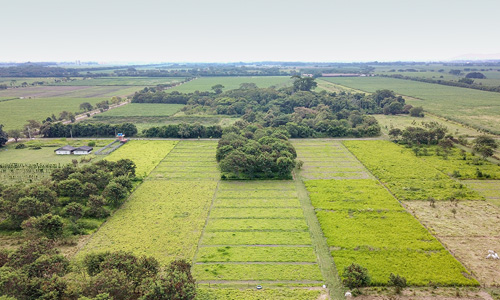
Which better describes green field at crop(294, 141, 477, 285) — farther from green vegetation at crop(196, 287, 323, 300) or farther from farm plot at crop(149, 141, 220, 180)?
farm plot at crop(149, 141, 220, 180)

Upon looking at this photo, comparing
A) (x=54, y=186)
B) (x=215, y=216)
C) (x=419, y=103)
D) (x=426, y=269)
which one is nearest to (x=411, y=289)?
(x=426, y=269)

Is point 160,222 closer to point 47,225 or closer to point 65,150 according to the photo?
point 47,225

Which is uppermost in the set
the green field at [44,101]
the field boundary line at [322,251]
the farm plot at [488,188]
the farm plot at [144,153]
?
the green field at [44,101]

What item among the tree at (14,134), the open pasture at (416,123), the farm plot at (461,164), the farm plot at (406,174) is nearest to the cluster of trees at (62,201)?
the tree at (14,134)

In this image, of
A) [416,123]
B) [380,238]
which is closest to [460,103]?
[416,123]

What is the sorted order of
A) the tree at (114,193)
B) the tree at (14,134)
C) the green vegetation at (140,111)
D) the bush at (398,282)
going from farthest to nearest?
1. the green vegetation at (140,111)
2. the tree at (14,134)
3. the tree at (114,193)
4. the bush at (398,282)

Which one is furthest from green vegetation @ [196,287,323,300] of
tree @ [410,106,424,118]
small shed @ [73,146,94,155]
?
tree @ [410,106,424,118]

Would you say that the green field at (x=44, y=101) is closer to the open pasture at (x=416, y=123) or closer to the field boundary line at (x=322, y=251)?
the field boundary line at (x=322, y=251)
